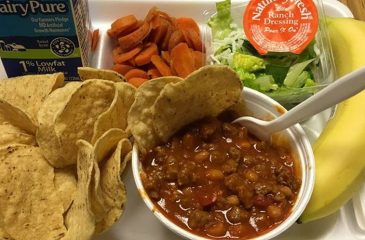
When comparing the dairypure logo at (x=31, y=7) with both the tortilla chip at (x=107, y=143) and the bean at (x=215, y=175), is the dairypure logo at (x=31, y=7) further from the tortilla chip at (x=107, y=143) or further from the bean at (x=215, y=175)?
the bean at (x=215, y=175)

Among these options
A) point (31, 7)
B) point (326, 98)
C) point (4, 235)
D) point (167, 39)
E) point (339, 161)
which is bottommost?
point (4, 235)

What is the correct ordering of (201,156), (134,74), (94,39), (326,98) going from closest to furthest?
(326,98)
(201,156)
(134,74)
(94,39)

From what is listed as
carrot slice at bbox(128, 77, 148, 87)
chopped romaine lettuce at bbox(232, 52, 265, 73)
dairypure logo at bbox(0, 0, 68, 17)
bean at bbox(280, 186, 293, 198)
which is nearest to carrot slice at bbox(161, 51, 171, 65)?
carrot slice at bbox(128, 77, 148, 87)

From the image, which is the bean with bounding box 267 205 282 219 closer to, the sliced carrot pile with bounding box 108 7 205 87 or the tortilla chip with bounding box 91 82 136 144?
the tortilla chip with bounding box 91 82 136 144

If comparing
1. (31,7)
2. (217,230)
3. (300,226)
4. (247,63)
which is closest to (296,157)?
(300,226)

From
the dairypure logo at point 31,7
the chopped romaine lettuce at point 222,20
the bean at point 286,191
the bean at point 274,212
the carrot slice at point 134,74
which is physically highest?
the dairypure logo at point 31,7

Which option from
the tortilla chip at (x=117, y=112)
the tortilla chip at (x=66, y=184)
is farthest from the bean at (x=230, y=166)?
the tortilla chip at (x=66, y=184)

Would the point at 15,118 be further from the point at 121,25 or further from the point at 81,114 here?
the point at 121,25

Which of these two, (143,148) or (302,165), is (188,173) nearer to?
(143,148)
